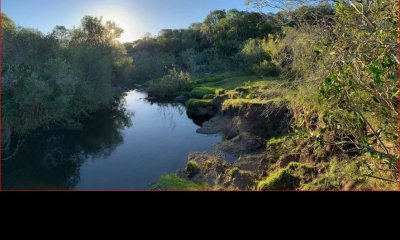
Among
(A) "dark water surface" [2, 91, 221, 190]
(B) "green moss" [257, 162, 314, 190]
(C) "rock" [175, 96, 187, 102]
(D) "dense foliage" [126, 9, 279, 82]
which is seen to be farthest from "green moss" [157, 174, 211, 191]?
(D) "dense foliage" [126, 9, 279, 82]

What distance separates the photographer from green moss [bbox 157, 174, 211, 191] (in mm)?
14322

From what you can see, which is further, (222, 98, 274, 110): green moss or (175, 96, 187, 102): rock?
(175, 96, 187, 102): rock

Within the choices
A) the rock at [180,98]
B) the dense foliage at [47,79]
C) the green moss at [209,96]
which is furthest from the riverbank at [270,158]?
the rock at [180,98]

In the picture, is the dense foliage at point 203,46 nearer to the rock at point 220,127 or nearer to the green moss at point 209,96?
the green moss at point 209,96

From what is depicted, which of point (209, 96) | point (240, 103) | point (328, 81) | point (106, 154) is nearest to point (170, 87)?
point (209, 96)

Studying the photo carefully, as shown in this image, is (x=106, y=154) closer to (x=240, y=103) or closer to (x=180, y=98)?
Answer: (x=240, y=103)

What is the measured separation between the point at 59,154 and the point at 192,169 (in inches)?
398

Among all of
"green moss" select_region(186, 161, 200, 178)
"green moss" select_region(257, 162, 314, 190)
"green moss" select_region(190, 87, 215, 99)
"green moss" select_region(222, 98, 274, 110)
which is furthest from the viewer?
"green moss" select_region(190, 87, 215, 99)

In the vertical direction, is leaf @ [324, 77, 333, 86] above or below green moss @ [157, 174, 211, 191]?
above

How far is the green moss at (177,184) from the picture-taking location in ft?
47.0

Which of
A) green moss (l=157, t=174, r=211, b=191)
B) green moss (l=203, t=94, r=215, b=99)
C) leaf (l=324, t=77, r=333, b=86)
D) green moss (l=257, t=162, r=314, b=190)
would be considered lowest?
green moss (l=157, t=174, r=211, b=191)

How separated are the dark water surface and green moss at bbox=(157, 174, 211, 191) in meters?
1.77

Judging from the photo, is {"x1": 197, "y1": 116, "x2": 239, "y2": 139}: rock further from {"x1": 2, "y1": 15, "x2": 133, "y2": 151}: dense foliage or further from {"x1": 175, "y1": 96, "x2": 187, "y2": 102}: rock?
{"x1": 175, "y1": 96, "x2": 187, "y2": 102}: rock

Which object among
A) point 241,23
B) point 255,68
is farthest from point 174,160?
point 241,23
